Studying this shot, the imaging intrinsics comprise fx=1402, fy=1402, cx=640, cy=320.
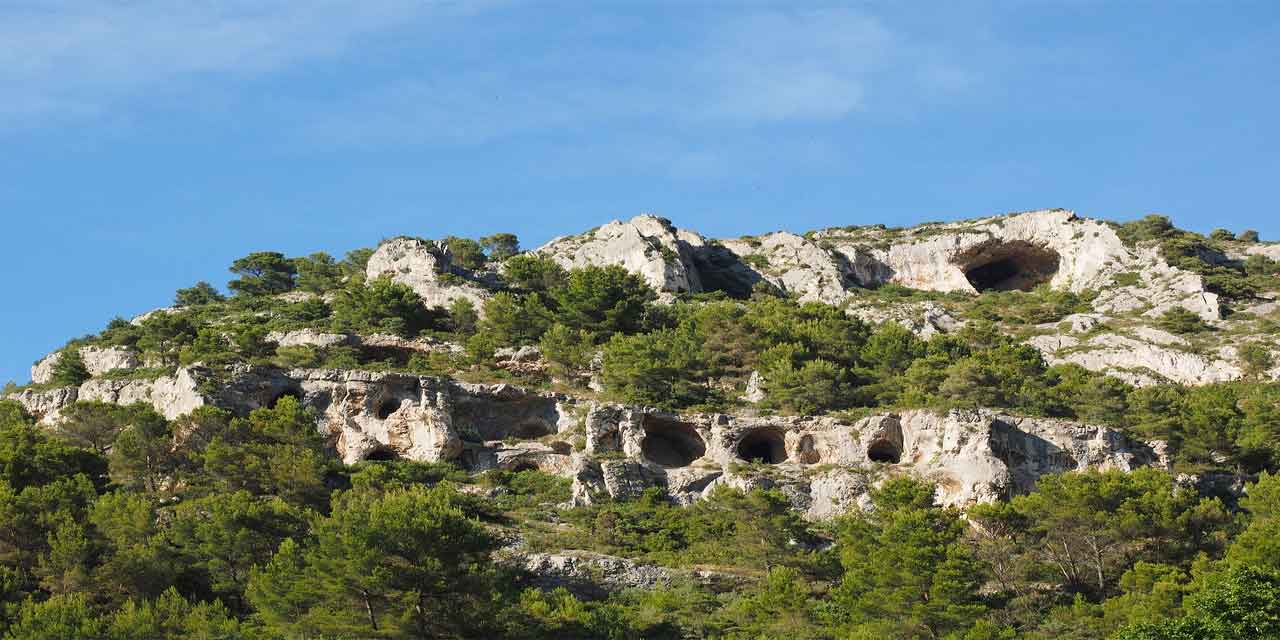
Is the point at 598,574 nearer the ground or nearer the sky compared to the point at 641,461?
nearer the ground

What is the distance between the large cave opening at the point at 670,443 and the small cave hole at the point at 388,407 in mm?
12336

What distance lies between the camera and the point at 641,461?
6450 cm

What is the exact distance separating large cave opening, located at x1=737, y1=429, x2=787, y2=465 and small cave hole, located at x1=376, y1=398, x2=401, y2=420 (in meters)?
16.9

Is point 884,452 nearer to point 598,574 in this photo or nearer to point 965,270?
point 598,574

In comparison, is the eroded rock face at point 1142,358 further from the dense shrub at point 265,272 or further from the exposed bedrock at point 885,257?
the dense shrub at point 265,272

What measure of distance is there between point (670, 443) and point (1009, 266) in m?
53.9

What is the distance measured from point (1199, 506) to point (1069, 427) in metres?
9.94

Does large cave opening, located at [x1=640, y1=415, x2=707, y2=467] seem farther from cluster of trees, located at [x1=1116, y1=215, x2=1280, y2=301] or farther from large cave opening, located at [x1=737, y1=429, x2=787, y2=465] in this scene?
cluster of trees, located at [x1=1116, y1=215, x2=1280, y2=301]

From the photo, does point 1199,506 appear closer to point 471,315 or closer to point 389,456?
point 389,456

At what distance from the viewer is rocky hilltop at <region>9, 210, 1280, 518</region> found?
6256cm

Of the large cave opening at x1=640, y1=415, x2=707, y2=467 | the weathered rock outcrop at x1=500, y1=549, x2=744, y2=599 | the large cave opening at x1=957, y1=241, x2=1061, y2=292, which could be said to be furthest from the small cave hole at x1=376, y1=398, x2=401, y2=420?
the large cave opening at x1=957, y1=241, x2=1061, y2=292

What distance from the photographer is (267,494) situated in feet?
195

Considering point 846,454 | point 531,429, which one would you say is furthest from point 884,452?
point 531,429

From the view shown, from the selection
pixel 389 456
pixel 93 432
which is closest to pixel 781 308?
pixel 389 456
